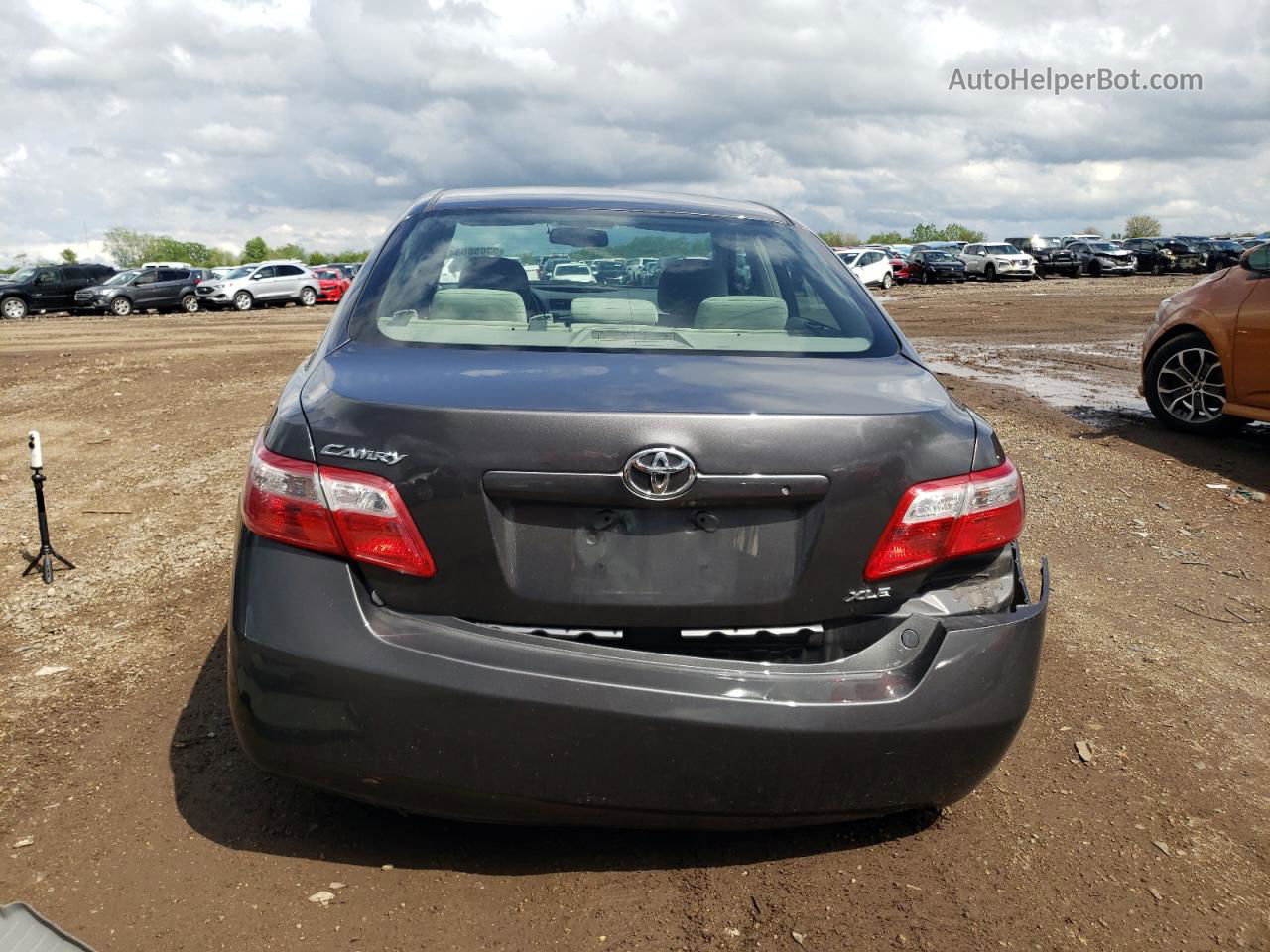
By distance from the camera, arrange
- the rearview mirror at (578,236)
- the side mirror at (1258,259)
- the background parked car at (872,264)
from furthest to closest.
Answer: the background parked car at (872,264)
the side mirror at (1258,259)
the rearview mirror at (578,236)

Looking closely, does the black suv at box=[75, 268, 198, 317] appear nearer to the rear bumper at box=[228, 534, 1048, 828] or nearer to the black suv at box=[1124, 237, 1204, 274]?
the rear bumper at box=[228, 534, 1048, 828]

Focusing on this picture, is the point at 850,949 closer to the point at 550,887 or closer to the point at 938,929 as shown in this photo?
the point at 938,929

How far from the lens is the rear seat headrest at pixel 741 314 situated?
3162 millimetres

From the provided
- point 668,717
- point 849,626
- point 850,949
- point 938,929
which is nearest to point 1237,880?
point 938,929

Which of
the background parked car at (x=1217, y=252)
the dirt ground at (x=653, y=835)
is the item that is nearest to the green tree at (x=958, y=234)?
the background parked car at (x=1217, y=252)

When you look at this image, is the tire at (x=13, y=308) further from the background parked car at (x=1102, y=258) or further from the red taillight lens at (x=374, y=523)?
the background parked car at (x=1102, y=258)

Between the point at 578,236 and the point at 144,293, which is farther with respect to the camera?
the point at 144,293

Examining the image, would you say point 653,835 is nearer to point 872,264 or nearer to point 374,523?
point 374,523

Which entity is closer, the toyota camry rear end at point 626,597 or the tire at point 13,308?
the toyota camry rear end at point 626,597

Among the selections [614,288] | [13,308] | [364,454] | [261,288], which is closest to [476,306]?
[614,288]

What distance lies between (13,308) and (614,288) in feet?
118

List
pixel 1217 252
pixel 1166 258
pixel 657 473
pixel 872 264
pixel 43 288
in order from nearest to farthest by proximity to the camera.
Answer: pixel 657 473, pixel 43 288, pixel 872 264, pixel 1166 258, pixel 1217 252

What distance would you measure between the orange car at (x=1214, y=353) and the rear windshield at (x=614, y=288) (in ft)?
17.2

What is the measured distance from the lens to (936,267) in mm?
44938
